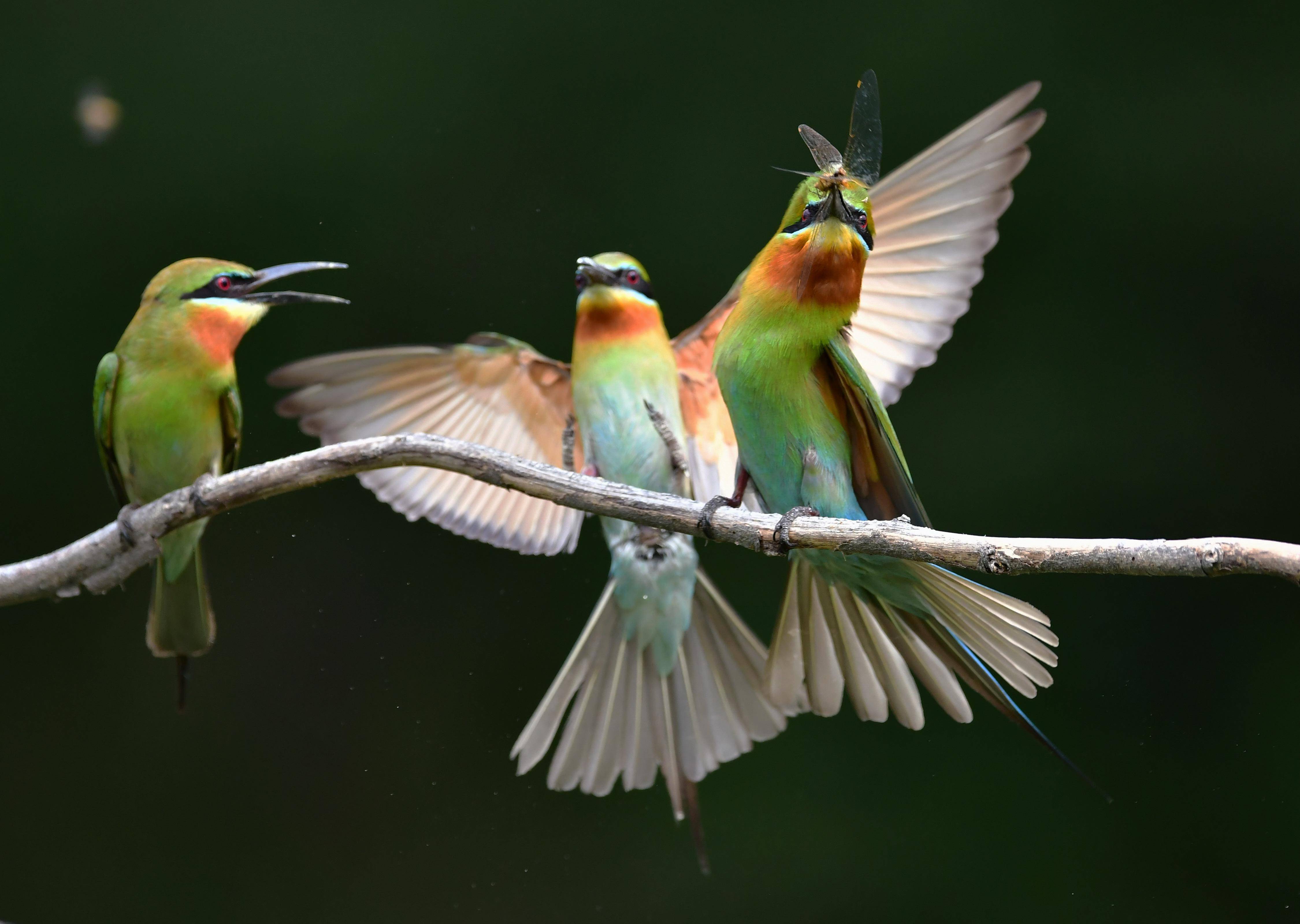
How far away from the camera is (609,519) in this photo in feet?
7.22

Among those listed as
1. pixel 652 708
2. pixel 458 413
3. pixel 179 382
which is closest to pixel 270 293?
pixel 179 382

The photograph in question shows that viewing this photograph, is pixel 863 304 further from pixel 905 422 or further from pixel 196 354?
pixel 196 354

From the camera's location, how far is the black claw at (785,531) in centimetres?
144

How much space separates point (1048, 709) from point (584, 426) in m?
1.48

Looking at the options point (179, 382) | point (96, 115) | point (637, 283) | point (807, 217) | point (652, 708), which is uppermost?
point (96, 115)

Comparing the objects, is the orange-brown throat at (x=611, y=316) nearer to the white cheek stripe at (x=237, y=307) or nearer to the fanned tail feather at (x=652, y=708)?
the fanned tail feather at (x=652, y=708)

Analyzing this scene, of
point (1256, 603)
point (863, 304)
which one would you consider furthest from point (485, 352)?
point (1256, 603)

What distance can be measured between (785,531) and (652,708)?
93 centimetres

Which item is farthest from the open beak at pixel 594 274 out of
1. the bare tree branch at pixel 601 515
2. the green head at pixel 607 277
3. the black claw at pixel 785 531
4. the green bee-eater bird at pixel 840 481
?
the black claw at pixel 785 531

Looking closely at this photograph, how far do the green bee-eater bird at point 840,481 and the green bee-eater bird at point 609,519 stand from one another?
0.36 m

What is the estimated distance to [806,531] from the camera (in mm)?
1396

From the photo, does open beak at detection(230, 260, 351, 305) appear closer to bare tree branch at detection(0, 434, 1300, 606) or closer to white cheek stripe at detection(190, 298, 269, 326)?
white cheek stripe at detection(190, 298, 269, 326)

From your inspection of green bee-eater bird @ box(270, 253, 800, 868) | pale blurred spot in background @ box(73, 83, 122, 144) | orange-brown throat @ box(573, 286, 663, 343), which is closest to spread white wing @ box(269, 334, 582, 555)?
green bee-eater bird @ box(270, 253, 800, 868)

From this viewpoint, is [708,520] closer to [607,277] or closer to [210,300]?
[607,277]
